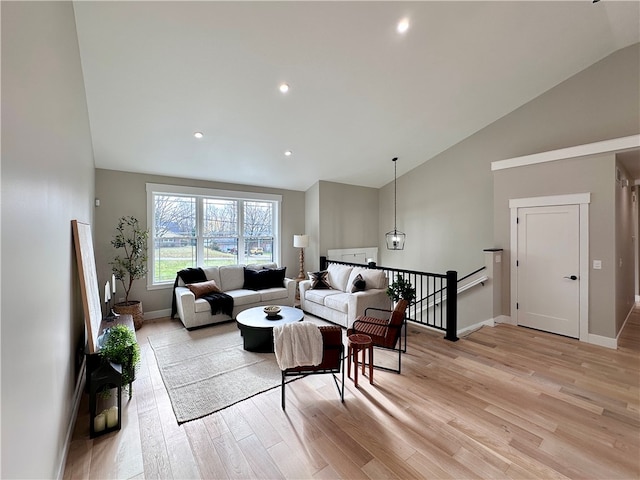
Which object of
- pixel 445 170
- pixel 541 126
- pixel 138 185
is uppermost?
pixel 541 126

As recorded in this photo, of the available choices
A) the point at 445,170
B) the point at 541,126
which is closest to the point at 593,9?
the point at 541,126

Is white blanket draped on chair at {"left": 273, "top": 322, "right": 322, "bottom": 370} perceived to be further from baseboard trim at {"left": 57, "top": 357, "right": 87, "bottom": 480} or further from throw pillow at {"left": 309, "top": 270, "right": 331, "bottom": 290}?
throw pillow at {"left": 309, "top": 270, "right": 331, "bottom": 290}

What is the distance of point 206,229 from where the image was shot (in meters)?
5.68

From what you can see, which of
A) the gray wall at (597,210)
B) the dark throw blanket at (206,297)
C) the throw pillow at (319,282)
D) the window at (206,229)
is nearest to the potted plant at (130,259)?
the window at (206,229)

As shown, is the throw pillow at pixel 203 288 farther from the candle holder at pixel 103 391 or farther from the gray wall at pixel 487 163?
the gray wall at pixel 487 163

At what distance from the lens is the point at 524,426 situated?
219cm

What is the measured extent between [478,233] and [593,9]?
3533 mm

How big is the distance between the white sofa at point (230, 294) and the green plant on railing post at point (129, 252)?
27.6 inches

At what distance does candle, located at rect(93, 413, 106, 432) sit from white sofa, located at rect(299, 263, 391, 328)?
2.98 metres

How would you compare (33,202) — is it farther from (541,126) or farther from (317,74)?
(541,126)

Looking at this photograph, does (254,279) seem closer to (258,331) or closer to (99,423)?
(258,331)

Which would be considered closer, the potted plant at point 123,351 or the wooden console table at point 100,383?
the wooden console table at point 100,383

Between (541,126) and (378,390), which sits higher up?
(541,126)

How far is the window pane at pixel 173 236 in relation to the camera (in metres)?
5.16
